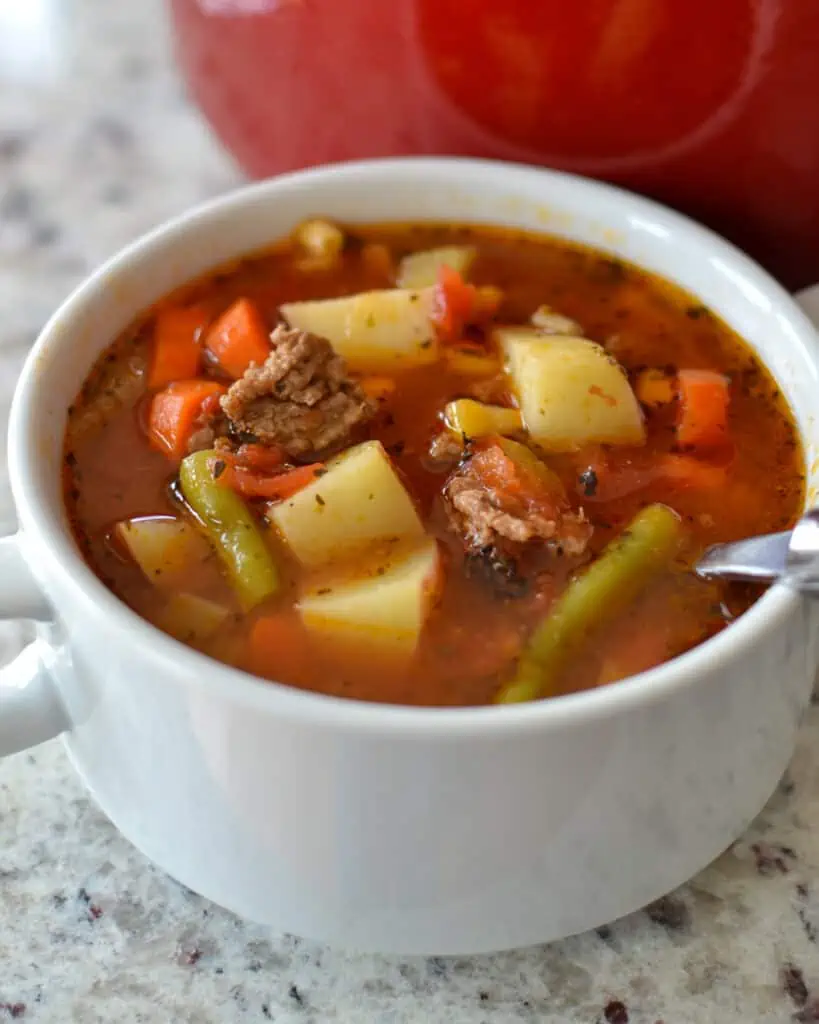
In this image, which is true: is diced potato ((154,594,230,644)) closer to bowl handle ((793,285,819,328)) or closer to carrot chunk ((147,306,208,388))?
carrot chunk ((147,306,208,388))

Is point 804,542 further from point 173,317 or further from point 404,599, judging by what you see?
point 173,317

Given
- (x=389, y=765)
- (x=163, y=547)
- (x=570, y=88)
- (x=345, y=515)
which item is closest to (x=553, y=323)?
(x=570, y=88)

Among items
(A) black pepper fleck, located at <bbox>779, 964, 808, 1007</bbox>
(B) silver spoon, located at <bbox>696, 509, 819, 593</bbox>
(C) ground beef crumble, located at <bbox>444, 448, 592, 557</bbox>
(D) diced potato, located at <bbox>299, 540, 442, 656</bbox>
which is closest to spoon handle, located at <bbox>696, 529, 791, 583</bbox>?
(B) silver spoon, located at <bbox>696, 509, 819, 593</bbox>

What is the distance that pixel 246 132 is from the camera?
1618 mm

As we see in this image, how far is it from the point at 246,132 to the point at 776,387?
2.50 feet

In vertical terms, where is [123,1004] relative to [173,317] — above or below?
below

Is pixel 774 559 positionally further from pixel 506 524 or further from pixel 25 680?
pixel 25 680

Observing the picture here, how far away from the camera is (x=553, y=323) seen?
53.7 inches

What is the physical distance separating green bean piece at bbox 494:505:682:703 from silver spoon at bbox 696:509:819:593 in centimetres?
5

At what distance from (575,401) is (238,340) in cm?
36

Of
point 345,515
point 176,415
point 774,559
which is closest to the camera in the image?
point 774,559

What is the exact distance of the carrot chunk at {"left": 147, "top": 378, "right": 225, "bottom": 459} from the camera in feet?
4.07

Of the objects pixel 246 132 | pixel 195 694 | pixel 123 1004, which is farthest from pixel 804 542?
pixel 246 132

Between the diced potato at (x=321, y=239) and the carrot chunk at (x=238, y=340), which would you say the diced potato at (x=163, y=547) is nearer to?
the carrot chunk at (x=238, y=340)
